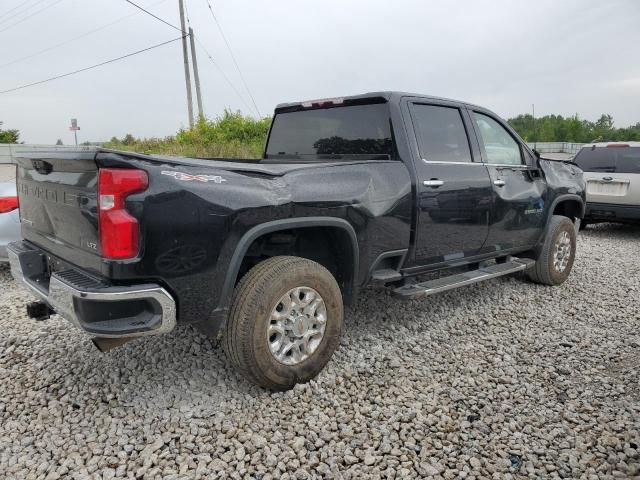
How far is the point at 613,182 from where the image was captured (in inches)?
312

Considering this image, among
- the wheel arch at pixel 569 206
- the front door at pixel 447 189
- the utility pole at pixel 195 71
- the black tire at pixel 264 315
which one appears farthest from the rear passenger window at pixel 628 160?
the utility pole at pixel 195 71

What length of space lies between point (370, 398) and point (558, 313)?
8.15ft

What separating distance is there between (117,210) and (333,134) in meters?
2.15

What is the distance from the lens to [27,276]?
2990 millimetres

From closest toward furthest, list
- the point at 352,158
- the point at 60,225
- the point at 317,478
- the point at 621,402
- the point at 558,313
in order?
the point at 317,478, the point at 60,225, the point at 621,402, the point at 352,158, the point at 558,313

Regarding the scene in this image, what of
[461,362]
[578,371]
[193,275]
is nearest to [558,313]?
[578,371]

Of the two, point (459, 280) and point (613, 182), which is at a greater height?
point (613, 182)

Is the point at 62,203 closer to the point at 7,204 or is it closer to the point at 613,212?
the point at 7,204

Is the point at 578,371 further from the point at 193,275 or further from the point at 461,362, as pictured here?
the point at 193,275

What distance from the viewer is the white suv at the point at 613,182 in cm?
776

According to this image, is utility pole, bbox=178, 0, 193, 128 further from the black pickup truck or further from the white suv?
the black pickup truck

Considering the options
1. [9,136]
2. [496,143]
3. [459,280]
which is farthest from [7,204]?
[9,136]

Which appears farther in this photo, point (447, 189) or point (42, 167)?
point (447, 189)

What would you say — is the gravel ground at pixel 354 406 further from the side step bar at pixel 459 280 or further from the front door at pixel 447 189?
the front door at pixel 447 189
